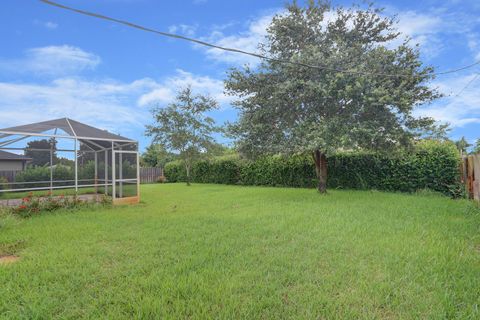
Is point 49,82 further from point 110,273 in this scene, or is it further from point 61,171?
point 110,273

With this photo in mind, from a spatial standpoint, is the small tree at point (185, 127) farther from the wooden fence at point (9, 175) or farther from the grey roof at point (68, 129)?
the wooden fence at point (9, 175)

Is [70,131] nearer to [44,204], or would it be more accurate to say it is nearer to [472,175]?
[44,204]

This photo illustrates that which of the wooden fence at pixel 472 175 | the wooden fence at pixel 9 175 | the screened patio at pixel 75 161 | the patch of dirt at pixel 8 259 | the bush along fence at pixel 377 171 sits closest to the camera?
the patch of dirt at pixel 8 259

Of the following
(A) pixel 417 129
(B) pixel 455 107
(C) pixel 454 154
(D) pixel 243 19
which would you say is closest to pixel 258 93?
(D) pixel 243 19

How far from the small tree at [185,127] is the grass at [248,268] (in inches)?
404

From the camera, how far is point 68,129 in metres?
8.50

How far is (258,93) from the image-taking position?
9398mm

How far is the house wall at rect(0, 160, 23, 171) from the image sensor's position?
9141 mm

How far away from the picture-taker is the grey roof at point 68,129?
25.8ft

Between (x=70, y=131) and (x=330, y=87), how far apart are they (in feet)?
26.2

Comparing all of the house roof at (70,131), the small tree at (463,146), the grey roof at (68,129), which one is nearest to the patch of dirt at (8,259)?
the house roof at (70,131)

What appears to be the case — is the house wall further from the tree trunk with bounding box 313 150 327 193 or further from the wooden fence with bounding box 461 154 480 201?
the wooden fence with bounding box 461 154 480 201

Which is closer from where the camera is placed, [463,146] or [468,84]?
[468,84]

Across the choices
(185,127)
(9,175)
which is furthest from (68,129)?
(185,127)
